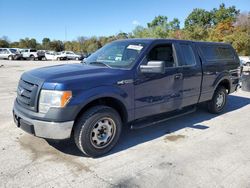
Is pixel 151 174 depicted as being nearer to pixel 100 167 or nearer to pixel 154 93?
pixel 100 167

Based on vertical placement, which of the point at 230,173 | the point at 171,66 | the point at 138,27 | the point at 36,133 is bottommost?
the point at 230,173

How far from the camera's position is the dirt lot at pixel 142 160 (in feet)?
10.4

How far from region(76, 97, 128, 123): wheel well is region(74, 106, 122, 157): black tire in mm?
76

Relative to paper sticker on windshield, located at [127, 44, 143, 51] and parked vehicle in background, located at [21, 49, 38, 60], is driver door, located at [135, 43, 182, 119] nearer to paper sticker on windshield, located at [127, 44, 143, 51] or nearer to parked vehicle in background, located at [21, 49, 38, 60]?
paper sticker on windshield, located at [127, 44, 143, 51]

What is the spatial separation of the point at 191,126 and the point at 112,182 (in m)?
2.83

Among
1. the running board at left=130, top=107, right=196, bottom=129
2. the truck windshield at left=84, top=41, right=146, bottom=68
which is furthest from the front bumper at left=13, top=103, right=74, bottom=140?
the truck windshield at left=84, top=41, right=146, bottom=68

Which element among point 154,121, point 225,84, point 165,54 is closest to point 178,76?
point 165,54

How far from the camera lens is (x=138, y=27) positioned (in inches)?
2238

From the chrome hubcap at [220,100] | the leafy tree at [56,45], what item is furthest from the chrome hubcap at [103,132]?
the leafy tree at [56,45]

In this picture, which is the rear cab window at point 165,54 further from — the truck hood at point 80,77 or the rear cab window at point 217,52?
the rear cab window at point 217,52

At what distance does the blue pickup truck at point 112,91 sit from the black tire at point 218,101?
0.59 metres

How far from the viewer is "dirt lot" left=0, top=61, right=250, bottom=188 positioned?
3170 mm

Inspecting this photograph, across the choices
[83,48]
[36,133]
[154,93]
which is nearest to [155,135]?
[154,93]

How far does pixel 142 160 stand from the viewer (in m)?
3.76
